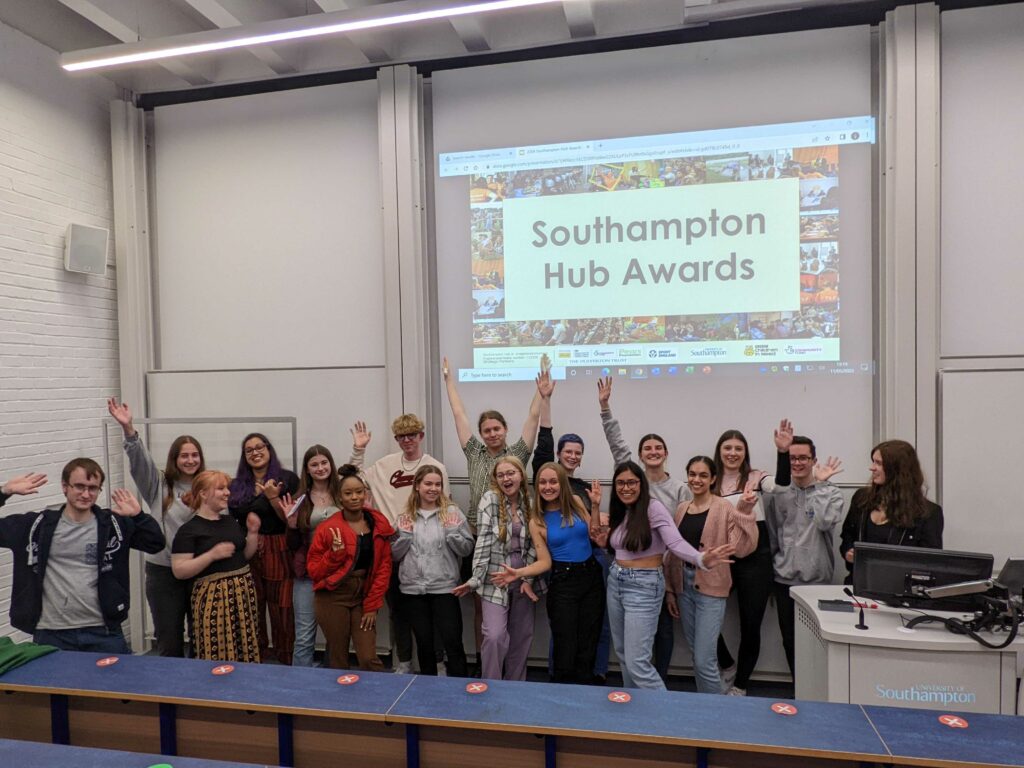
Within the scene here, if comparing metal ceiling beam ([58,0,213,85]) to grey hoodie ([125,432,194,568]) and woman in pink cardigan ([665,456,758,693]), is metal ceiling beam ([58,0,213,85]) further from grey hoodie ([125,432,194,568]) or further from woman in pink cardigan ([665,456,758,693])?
woman in pink cardigan ([665,456,758,693])

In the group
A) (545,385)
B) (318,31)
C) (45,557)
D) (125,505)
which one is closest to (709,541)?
(545,385)

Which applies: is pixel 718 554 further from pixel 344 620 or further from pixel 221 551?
pixel 221 551

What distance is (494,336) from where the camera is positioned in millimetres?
4227

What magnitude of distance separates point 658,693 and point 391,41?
13.5 feet

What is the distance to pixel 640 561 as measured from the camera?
10.2ft

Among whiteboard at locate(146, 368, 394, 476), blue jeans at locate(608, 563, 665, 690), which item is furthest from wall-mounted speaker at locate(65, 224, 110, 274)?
Answer: blue jeans at locate(608, 563, 665, 690)

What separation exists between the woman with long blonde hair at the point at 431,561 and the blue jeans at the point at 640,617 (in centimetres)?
87

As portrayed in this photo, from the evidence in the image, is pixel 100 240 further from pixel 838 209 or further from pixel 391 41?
pixel 838 209

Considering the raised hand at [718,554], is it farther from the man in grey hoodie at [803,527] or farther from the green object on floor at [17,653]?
the green object on floor at [17,653]

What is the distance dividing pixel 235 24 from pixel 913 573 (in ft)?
15.7

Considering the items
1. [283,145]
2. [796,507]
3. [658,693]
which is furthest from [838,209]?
[283,145]

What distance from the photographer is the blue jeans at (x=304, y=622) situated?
3631mm

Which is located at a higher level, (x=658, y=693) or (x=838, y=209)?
(x=838, y=209)

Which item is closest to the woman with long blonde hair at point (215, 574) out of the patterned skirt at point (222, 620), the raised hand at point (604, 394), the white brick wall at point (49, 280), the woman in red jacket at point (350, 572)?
the patterned skirt at point (222, 620)
